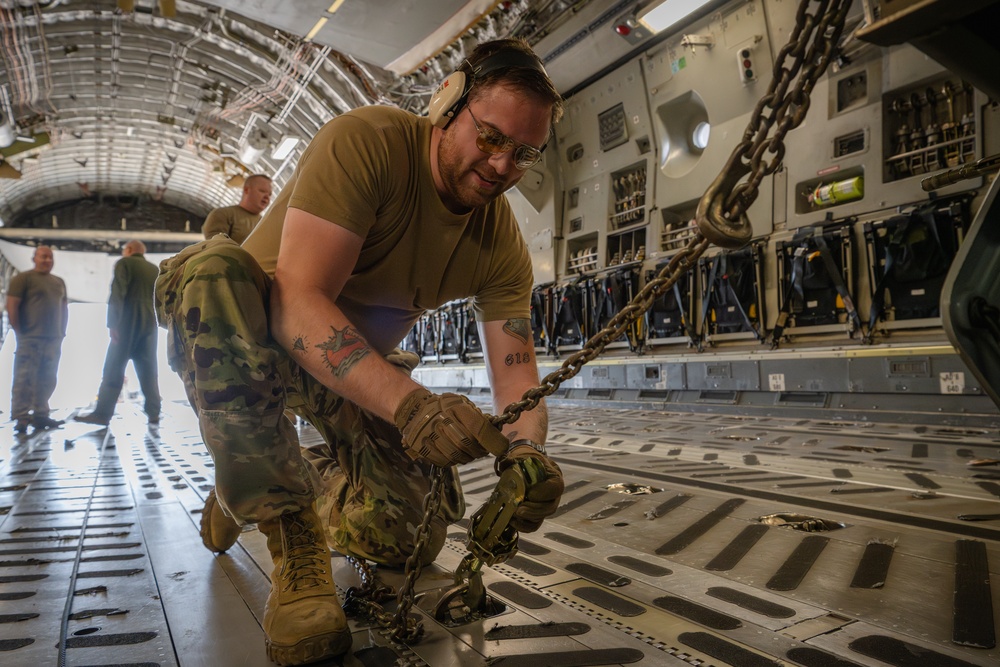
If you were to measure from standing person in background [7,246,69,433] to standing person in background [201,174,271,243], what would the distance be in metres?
3.42

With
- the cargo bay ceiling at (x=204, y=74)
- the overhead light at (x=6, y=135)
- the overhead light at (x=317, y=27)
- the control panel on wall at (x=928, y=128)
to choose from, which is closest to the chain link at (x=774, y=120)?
the control panel on wall at (x=928, y=128)

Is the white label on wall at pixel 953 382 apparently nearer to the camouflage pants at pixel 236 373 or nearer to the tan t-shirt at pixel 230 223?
the camouflage pants at pixel 236 373

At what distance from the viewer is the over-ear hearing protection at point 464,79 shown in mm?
1653

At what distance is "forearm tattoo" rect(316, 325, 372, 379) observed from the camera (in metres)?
1.48

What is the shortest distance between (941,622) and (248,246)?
2054 mm

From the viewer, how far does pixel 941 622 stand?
1.44 meters

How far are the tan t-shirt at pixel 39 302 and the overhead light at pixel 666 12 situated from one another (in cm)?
664

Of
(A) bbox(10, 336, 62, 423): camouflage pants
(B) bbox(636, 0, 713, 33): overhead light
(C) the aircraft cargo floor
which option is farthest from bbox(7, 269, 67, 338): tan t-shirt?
(B) bbox(636, 0, 713, 33): overhead light

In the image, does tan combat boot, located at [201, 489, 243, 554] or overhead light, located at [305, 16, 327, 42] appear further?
overhead light, located at [305, 16, 327, 42]

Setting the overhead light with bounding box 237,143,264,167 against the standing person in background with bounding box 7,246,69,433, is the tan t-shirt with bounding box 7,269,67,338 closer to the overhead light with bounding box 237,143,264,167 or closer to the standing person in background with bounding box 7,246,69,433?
the standing person in background with bounding box 7,246,69,433

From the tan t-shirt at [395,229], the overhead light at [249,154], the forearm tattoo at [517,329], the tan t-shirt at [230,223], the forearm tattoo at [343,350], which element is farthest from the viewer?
the overhead light at [249,154]

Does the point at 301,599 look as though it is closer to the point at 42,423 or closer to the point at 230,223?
the point at 230,223

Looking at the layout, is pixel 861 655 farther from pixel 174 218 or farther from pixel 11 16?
pixel 174 218

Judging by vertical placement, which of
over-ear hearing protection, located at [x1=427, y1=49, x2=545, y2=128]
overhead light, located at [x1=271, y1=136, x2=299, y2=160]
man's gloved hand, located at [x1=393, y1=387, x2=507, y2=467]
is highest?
overhead light, located at [x1=271, y1=136, x2=299, y2=160]
